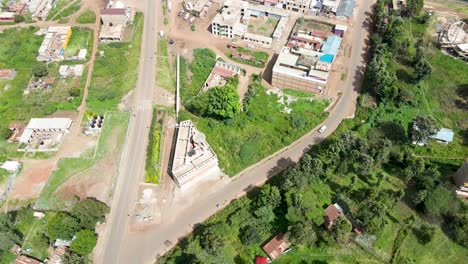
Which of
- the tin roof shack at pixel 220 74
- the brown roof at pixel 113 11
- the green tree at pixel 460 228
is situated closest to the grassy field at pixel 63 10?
the brown roof at pixel 113 11

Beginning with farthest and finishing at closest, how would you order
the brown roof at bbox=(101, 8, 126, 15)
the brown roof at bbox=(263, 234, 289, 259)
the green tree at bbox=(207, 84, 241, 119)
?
the brown roof at bbox=(101, 8, 126, 15), the green tree at bbox=(207, 84, 241, 119), the brown roof at bbox=(263, 234, 289, 259)

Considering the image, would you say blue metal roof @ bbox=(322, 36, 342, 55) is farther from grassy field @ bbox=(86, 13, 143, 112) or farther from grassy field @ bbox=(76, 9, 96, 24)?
grassy field @ bbox=(76, 9, 96, 24)

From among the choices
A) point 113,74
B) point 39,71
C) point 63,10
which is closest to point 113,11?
point 63,10

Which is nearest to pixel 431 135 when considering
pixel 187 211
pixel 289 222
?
pixel 289 222

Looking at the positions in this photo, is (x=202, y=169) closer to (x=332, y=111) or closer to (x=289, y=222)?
(x=289, y=222)

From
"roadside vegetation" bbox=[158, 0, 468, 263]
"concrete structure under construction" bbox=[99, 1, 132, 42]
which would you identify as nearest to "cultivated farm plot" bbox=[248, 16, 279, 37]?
"roadside vegetation" bbox=[158, 0, 468, 263]

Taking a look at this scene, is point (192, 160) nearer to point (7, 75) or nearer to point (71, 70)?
point (71, 70)

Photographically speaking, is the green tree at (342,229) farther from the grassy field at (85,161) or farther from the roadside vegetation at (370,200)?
the grassy field at (85,161)
